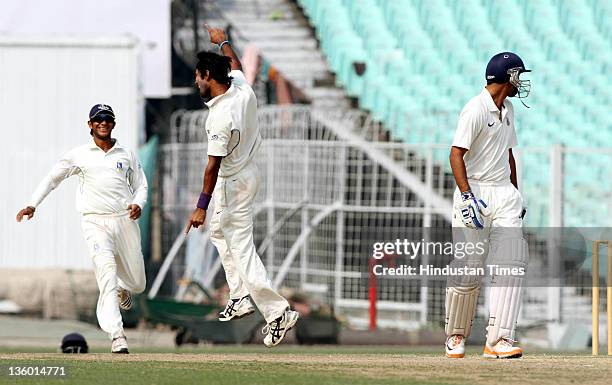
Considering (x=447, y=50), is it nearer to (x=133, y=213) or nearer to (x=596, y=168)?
(x=596, y=168)

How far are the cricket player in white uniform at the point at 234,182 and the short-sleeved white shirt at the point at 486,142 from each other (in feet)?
4.93

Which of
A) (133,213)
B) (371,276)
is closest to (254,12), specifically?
(371,276)

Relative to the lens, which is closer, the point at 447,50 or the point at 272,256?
the point at 272,256

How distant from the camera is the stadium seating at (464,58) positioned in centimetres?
2186

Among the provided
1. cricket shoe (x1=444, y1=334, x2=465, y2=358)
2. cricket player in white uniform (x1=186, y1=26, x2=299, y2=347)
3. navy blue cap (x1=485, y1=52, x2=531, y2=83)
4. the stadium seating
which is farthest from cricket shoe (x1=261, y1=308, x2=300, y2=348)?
the stadium seating

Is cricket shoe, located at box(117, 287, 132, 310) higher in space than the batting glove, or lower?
lower

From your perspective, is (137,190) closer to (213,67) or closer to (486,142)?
(213,67)

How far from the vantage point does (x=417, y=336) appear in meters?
19.0

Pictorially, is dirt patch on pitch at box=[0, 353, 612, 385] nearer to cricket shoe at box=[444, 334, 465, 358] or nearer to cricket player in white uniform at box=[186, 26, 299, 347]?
cricket shoe at box=[444, 334, 465, 358]

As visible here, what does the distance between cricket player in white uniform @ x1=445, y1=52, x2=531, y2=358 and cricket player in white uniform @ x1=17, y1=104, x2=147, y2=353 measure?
2.67 meters

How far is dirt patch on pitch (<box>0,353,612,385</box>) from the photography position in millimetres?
9180

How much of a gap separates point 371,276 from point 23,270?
5.49 m

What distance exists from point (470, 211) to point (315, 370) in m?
1.45

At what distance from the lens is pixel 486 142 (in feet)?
34.2
